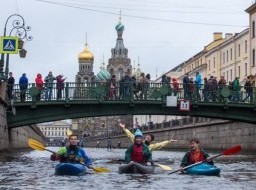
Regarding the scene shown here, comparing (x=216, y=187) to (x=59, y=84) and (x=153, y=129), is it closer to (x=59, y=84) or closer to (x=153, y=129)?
(x=59, y=84)

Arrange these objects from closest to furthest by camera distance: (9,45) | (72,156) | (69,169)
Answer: (69,169) < (72,156) < (9,45)

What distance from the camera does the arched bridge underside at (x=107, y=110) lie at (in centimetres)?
4200

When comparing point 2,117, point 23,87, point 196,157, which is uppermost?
point 23,87

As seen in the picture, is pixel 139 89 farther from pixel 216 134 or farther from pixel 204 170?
pixel 216 134

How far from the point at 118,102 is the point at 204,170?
59.3ft

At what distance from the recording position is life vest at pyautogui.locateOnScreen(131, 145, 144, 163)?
25.3 meters

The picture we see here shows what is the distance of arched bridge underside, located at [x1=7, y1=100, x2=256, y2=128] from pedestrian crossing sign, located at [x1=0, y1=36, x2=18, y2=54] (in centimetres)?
343

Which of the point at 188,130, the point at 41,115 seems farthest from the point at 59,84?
the point at 188,130

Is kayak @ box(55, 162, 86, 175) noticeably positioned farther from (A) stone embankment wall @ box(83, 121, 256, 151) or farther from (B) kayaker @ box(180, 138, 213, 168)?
(A) stone embankment wall @ box(83, 121, 256, 151)

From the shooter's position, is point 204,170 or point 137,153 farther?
point 137,153

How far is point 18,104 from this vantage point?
41.3m

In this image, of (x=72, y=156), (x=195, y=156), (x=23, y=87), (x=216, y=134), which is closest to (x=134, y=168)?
(x=72, y=156)

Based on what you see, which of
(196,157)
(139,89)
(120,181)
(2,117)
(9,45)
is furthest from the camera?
(139,89)

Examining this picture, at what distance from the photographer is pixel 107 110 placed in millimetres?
43625
